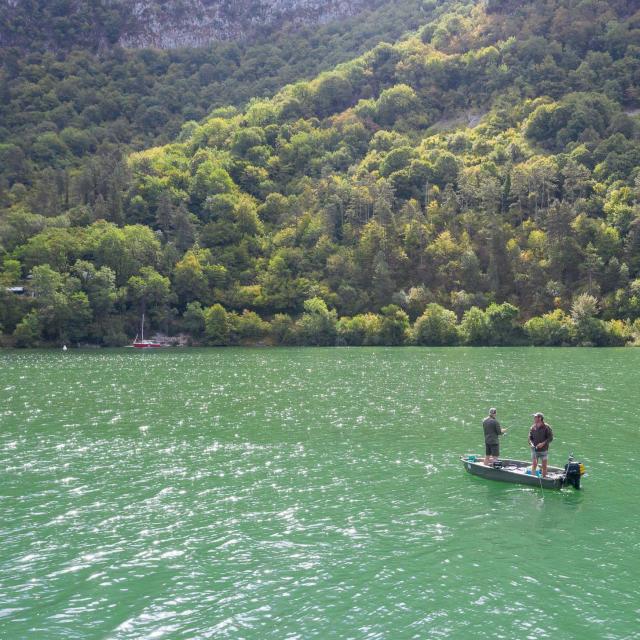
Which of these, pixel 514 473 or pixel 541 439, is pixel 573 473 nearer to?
pixel 541 439

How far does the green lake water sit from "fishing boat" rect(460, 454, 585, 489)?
1.63ft

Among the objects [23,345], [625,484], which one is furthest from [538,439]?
[23,345]

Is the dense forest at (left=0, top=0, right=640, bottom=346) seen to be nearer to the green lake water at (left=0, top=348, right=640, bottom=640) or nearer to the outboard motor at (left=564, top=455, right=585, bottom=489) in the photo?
the green lake water at (left=0, top=348, right=640, bottom=640)

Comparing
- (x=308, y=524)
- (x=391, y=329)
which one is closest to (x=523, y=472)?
(x=308, y=524)

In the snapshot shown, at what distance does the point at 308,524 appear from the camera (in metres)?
23.9

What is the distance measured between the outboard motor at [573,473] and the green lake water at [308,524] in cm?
65

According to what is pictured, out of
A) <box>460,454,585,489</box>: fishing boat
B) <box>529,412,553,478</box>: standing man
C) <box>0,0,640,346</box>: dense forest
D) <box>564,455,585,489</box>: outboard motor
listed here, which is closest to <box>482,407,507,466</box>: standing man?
<box>460,454,585,489</box>: fishing boat

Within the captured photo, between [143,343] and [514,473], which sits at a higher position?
[143,343]

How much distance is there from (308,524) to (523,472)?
11.4 meters

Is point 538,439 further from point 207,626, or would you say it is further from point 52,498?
point 52,498

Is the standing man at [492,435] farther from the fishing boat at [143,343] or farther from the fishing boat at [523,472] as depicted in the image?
the fishing boat at [143,343]

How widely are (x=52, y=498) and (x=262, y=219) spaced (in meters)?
169

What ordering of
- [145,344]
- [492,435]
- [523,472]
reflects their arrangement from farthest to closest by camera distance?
1. [145,344]
2. [492,435]
3. [523,472]

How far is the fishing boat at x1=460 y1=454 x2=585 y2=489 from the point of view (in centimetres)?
2777
